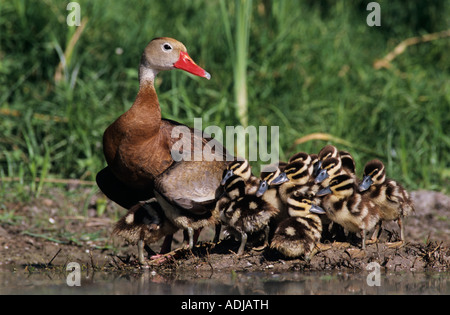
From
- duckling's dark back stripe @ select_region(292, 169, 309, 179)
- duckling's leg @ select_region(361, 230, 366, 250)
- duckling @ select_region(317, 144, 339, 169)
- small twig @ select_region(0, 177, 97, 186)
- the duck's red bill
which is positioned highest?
the duck's red bill

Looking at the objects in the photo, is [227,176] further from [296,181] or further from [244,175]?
[296,181]

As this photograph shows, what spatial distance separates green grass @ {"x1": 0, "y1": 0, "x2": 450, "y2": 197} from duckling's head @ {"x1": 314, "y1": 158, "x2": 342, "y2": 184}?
5.86ft

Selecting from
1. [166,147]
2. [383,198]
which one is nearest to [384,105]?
[383,198]

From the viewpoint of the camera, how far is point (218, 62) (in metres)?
8.15

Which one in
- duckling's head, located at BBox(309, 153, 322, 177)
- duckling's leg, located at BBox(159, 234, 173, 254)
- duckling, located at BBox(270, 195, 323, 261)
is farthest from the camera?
duckling's leg, located at BBox(159, 234, 173, 254)

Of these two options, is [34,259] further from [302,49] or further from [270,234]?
[302,49]

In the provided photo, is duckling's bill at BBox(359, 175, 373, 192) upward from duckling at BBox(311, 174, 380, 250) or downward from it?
upward

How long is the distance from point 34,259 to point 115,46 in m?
3.14

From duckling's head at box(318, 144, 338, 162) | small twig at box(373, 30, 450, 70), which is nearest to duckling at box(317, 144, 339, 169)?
duckling's head at box(318, 144, 338, 162)

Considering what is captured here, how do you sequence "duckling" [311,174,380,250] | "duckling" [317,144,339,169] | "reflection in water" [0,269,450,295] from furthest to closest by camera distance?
"duckling" [317,144,339,169] < "duckling" [311,174,380,250] < "reflection in water" [0,269,450,295]

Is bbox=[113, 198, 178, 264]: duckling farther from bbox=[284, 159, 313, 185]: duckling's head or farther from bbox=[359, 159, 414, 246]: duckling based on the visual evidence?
bbox=[359, 159, 414, 246]: duckling

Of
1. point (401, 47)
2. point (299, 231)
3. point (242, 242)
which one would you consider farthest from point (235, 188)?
point (401, 47)

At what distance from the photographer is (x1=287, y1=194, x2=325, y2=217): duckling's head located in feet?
16.4

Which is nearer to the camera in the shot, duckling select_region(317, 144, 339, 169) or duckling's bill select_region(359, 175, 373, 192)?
duckling's bill select_region(359, 175, 373, 192)
